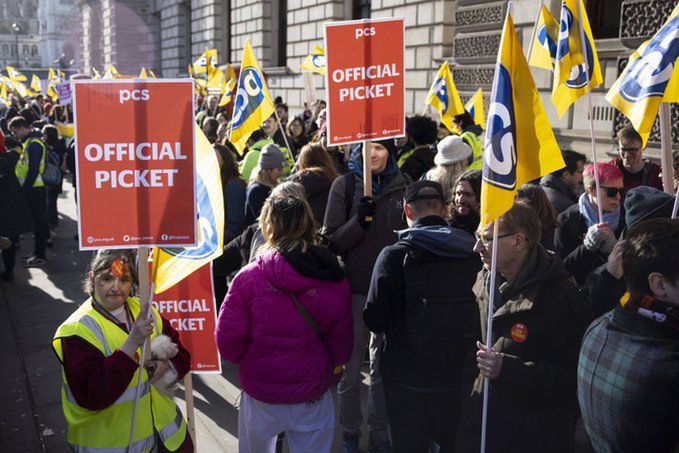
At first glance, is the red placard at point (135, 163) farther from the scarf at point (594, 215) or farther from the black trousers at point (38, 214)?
the black trousers at point (38, 214)

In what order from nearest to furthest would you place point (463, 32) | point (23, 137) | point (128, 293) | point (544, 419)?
point (544, 419)
point (128, 293)
point (23, 137)
point (463, 32)

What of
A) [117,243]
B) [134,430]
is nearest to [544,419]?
[134,430]

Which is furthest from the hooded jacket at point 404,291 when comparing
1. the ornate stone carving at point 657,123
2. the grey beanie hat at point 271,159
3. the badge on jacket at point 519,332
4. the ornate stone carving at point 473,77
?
the ornate stone carving at point 473,77

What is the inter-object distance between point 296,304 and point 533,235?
106 cm

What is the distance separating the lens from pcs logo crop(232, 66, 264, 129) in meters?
6.80

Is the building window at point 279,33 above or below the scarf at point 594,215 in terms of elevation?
above

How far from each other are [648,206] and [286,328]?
1.95 metres

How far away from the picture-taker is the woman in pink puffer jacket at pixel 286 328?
10.2 feet

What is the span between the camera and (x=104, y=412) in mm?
2832

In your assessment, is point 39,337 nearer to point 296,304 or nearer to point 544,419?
point 296,304

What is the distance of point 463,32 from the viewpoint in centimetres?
1240

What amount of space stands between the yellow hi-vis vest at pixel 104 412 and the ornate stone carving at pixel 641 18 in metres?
7.79

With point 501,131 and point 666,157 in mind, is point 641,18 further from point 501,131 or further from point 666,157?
point 501,131

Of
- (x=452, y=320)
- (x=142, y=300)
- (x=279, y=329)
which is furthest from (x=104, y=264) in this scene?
(x=452, y=320)
